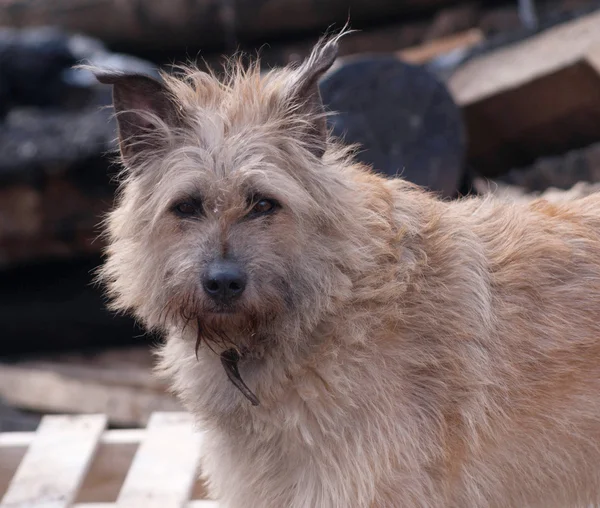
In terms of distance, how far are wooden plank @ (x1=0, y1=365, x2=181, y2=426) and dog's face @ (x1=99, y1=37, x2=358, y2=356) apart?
3660 mm

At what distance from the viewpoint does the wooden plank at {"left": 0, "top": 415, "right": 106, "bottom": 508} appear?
13.6 feet

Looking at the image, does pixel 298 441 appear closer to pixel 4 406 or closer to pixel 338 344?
pixel 338 344

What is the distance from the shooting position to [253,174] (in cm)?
285

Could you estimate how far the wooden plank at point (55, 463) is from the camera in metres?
4.13

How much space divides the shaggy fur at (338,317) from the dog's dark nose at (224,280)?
0.03 meters

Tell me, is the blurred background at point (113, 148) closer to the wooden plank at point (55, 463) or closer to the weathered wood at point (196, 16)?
the wooden plank at point (55, 463)

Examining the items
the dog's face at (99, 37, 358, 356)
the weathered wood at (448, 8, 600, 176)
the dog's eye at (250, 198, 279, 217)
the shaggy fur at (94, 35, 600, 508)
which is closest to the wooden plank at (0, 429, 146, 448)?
the shaggy fur at (94, 35, 600, 508)

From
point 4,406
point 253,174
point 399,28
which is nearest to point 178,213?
point 253,174

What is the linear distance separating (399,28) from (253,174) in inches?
347

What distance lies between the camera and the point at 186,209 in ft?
9.61

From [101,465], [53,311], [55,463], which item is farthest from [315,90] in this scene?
[53,311]

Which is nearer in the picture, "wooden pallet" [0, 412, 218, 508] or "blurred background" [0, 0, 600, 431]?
"wooden pallet" [0, 412, 218, 508]

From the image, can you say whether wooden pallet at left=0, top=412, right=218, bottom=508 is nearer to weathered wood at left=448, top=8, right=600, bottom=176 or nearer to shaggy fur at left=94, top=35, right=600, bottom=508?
shaggy fur at left=94, top=35, right=600, bottom=508

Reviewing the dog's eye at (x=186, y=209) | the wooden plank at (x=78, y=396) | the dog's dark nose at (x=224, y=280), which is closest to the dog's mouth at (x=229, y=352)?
the dog's dark nose at (x=224, y=280)
